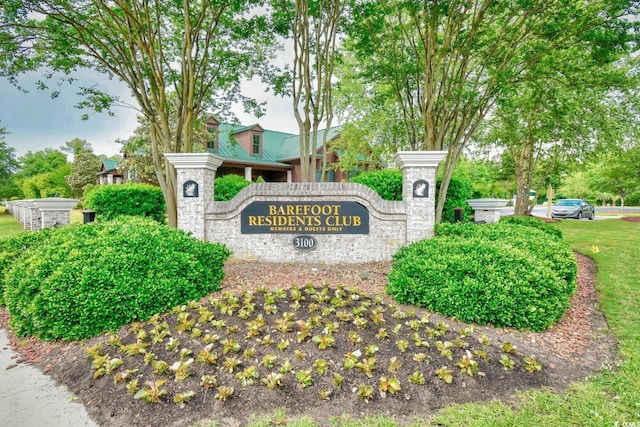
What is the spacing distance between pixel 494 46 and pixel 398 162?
467 centimetres

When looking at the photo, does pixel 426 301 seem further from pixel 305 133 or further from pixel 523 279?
pixel 305 133

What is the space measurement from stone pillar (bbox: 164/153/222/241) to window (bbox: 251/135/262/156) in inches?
632

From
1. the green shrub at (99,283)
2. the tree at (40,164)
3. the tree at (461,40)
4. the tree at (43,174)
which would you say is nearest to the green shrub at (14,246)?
the green shrub at (99,283)

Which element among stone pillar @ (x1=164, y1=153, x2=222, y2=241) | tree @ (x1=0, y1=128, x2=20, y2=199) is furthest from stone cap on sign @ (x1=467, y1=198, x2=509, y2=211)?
tree @ (x1=0, y1=128, x2=20, y2=199)

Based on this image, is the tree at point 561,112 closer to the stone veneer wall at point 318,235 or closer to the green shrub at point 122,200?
the stone veneer wall at point 318,235

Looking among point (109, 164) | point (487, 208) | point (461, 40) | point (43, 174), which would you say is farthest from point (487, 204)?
point (43, 174)

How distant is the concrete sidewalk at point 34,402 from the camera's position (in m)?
2.74

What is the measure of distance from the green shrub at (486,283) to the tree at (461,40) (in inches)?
167

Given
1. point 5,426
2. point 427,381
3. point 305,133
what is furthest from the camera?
point 305,133

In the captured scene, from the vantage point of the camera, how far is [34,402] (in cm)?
299

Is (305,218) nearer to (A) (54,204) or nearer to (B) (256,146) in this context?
(A) (54,204)

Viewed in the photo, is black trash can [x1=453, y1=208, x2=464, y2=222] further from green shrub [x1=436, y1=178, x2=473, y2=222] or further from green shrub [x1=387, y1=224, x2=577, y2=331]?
green shrub [x1=387, y1=224, x2=577, y2=331]

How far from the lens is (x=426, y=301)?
4516mm

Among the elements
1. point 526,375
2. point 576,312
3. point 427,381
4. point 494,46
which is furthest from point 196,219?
point 494,46
